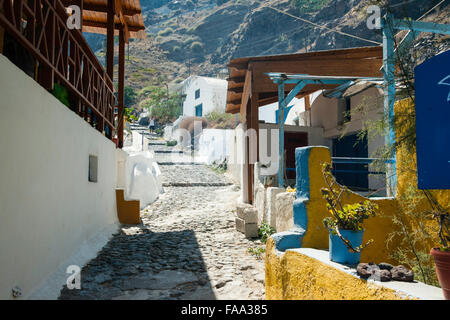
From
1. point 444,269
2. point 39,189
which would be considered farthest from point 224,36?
point 444,269

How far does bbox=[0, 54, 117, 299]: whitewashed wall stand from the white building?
98.4 ft

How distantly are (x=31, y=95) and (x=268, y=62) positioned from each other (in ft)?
24.7

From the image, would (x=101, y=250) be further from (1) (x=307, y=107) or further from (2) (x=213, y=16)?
(2) (x=213, y=16)

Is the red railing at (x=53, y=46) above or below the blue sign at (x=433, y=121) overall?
above

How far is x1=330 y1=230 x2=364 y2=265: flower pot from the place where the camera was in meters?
3.11

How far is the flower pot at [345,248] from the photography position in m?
3.11

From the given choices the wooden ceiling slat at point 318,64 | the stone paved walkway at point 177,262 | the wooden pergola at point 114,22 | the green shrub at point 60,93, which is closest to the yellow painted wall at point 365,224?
the stone paved walkway at point 177,262

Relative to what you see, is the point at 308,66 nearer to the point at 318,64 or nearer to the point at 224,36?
the point at 318,64

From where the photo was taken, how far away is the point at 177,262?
593cm

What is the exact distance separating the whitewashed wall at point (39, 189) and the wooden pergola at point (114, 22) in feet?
12.1

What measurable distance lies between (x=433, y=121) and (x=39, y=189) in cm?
407

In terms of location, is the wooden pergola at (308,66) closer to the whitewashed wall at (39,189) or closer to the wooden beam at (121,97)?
the wooden beam at (121,97)

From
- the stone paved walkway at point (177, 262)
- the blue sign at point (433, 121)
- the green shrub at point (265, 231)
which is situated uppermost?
the blue sign at point (433, 121)

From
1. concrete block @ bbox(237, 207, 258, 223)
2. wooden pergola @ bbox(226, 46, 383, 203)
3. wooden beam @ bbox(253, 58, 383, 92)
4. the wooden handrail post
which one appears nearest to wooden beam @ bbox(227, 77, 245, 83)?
wooden pergola @ bbox(226, 46, 383, 203)
